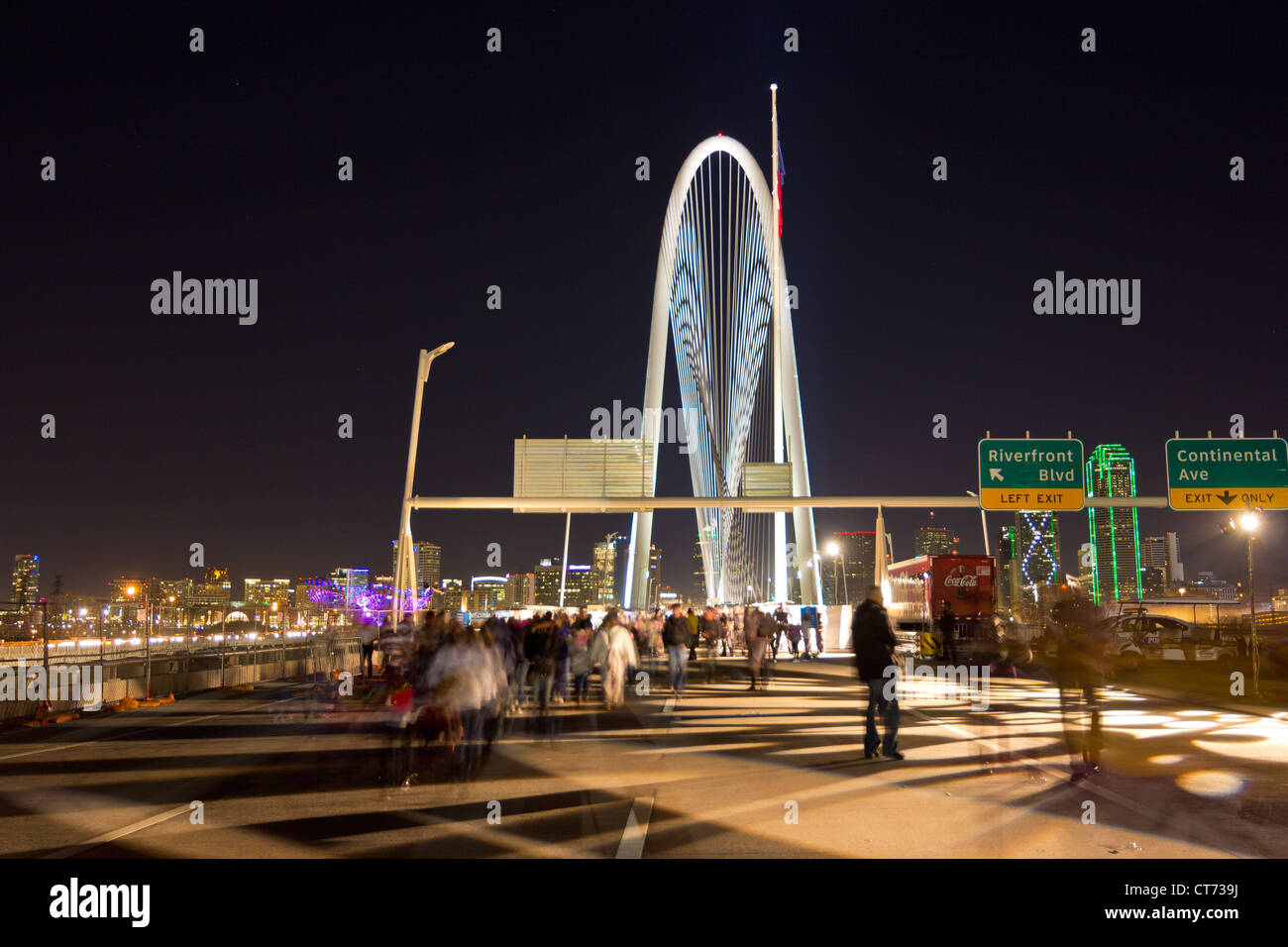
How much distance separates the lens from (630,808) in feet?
28.7

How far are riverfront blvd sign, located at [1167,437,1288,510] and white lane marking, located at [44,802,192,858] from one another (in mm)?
25128

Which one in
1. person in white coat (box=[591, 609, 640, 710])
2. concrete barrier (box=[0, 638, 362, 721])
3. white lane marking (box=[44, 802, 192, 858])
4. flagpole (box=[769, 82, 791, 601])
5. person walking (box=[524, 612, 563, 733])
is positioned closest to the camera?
white lane marking (box=[44, 802, 192, 858])

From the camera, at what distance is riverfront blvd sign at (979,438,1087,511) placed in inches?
1198

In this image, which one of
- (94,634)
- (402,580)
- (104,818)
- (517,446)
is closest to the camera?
(104,818)

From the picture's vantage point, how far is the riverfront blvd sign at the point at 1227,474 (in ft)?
88.3

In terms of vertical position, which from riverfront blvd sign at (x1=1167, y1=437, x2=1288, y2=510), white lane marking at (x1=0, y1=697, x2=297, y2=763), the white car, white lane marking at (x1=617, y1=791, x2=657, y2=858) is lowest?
the white car

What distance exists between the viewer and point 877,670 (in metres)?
11.8

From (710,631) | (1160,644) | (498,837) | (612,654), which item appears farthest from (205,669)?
(1160,644)

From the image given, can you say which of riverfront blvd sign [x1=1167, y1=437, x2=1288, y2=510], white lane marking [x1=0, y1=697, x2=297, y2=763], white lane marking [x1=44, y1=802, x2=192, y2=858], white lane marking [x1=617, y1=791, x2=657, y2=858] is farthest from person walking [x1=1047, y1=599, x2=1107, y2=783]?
riverfront blvd sign [x1=1167, y1=437, x2=1288, y2=510]

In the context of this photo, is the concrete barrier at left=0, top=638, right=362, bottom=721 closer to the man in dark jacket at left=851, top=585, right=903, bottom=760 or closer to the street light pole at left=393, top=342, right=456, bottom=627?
the street light pole at left=393, top=342, right=456, bottom=627

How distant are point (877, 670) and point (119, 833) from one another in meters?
7.45
